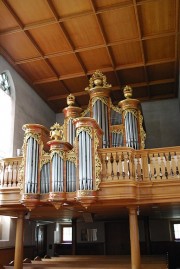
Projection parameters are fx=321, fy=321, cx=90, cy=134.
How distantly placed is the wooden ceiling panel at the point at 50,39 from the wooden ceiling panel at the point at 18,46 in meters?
0.37

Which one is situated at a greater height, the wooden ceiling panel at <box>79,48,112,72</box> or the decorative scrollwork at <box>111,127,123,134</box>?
the wooden ceiling panel at <box>79,48,112,72</box>

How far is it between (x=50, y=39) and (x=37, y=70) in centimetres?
228

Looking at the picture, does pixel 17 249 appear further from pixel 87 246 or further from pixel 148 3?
pixel 148 3

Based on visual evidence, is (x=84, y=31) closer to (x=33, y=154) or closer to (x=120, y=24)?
(x=120, y=24)

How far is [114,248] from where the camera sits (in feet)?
52.6

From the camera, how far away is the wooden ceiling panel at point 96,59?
43.4ft

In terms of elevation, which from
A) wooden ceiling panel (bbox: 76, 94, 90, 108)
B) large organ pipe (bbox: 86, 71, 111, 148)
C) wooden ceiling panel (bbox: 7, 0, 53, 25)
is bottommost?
large organ pipe (bbox: 86, 71, 111, 148)

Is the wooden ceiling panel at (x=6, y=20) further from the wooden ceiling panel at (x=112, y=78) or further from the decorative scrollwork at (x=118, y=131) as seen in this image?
the decorative scrollwork at (x=118, y=131)

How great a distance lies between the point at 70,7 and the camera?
1085 centimetres

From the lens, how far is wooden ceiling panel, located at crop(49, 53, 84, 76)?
1356cm

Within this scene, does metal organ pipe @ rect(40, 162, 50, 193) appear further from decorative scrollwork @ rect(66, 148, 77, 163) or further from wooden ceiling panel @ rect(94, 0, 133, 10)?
wooden ceiling panel @ rect(94, 0, 133, 10)

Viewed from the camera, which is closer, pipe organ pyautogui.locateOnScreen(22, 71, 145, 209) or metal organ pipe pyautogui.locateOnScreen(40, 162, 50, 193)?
pipe organ pyautogui.locateOnScreen(22, 71, 145, 209)

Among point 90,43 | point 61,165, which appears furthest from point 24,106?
point 61,165

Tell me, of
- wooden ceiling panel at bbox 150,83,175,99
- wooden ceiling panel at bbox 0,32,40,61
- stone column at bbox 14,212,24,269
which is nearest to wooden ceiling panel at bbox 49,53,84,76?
wooden ceiling panel at bbox 0,32,40,61
